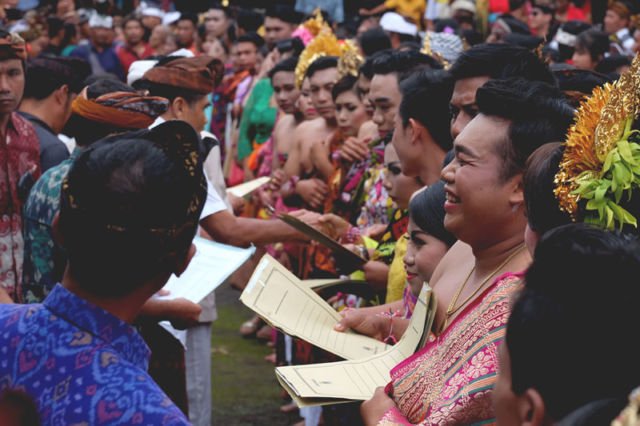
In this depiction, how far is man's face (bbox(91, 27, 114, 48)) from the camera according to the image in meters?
13.9

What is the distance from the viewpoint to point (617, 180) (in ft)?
6.70

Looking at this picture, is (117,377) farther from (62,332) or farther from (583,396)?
(583,396)

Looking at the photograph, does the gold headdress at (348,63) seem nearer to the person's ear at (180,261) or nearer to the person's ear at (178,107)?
the person's ear at (178,107)

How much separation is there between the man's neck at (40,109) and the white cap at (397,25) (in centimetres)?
534

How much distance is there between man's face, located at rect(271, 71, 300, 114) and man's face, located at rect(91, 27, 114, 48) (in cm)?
664

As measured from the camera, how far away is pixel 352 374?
8.77ft

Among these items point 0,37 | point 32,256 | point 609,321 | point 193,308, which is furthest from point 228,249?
point 609,321

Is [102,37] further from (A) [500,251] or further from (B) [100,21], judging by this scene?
(A) [500,251]

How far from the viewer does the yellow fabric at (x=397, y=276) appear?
3.70 meters

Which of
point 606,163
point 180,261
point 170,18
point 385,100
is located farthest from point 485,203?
point 170,18

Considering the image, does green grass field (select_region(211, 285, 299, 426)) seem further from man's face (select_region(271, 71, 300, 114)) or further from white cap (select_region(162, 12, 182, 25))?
white cap (select_region(162, 12, 182, 25))

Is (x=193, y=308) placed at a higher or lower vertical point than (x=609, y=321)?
lower

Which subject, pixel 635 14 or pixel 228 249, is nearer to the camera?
pixel 228 249

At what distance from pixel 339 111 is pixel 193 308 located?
8.94 ft
